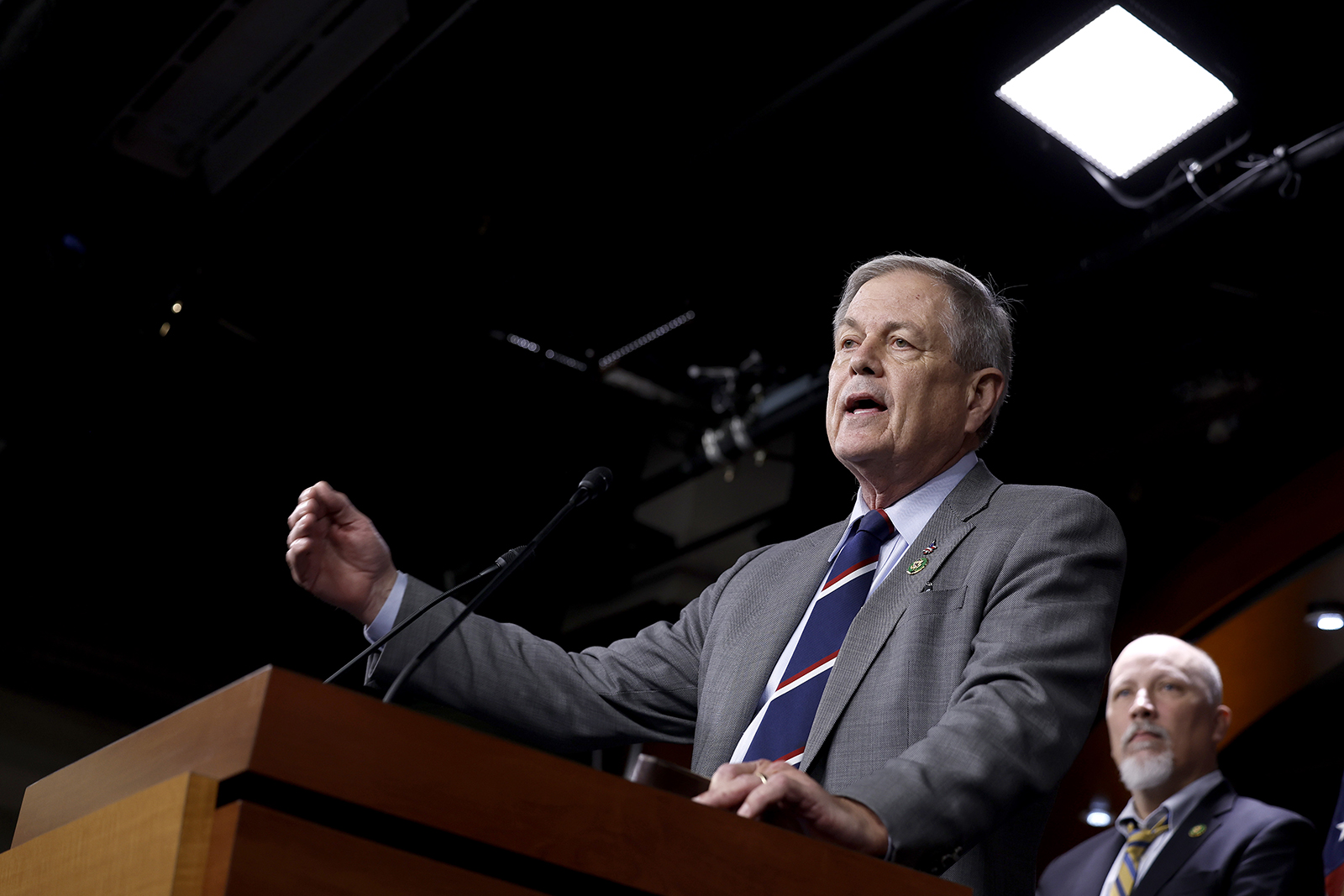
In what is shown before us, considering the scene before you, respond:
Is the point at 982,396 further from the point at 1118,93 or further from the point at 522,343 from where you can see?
the point at 522,343

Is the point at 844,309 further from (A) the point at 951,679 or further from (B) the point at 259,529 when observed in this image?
(B) the point at 259,529

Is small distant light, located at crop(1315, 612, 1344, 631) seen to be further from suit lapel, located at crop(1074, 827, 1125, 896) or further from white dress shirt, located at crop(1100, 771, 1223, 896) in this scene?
suit lapel, located at crop(1074, 827, 1125, 896)

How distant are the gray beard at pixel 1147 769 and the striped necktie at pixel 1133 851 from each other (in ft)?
0.35

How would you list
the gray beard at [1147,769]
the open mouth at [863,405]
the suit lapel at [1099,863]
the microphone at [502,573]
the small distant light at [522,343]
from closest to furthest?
the microphone at [502,573] → the open mouth at [863,405] → the suit lapel at [1099,863] → the gray beard at [1147,769] → the small distant light at [522,343]

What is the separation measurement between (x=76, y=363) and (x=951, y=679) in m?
3.51

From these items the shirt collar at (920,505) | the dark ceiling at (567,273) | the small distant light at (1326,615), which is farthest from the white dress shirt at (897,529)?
the small distant light at (1326,615)

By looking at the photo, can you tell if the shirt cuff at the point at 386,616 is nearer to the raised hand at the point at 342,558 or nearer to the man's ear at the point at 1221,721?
the raised hand at the point at 342,558

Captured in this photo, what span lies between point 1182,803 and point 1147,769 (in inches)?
6.2

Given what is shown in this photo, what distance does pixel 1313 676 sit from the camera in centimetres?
449

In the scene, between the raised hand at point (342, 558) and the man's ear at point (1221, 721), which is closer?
the raised hand at point (342, 558)

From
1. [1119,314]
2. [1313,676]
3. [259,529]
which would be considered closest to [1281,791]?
[1313,676]

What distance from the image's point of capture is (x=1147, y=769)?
10.9 ft

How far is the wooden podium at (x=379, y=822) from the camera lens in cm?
79

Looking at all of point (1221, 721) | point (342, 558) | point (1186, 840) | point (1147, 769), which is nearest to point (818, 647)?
point (342, 558)
